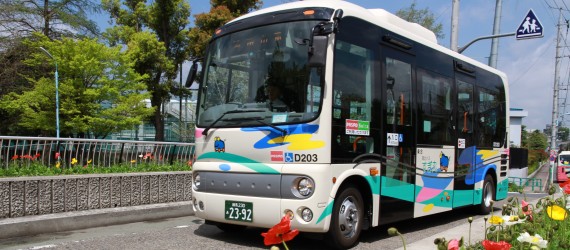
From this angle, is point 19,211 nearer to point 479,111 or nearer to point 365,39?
point 365,39

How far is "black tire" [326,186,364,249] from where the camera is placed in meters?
5.64

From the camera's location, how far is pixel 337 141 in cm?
564

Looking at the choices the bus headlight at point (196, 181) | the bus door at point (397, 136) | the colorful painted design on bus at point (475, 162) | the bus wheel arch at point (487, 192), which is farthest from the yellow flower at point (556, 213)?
the bus wheel arch at point (487, 192)

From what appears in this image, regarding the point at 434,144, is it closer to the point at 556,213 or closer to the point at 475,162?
the point at 475,162

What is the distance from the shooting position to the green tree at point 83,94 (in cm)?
2391

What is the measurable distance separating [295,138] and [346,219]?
1.30 metres

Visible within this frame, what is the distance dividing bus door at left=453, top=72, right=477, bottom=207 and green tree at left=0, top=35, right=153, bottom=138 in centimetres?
1967

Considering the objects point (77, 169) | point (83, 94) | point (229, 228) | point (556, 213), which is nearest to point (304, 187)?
point (229, 228)

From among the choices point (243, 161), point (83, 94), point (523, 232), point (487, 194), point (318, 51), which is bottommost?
point (487, 194)

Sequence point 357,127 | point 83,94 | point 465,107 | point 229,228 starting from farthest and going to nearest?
A: point 83,94 < point 465,107 < point 229,228 < point 357,127

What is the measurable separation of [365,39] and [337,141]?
5.28 feet

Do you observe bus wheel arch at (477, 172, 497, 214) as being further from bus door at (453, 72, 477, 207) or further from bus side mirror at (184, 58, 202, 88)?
bus side mirror at (184, 58, 202, 88)

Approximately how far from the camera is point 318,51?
535 cm

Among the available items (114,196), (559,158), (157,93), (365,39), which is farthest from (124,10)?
(559,158)
